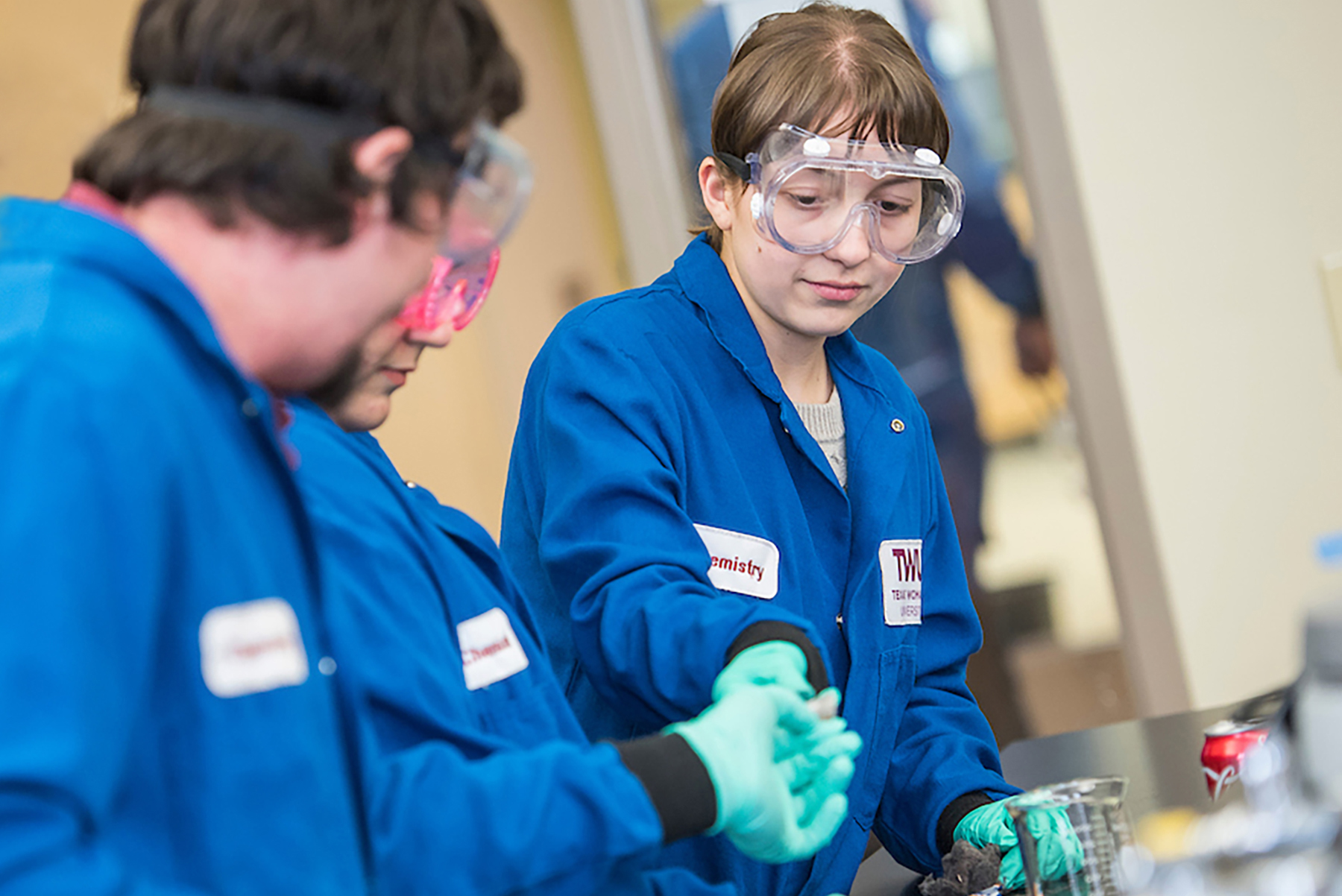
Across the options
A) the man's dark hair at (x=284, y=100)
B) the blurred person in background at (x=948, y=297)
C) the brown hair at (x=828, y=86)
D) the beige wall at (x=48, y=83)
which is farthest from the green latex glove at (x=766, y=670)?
the beige wall at (x=48, y=83)

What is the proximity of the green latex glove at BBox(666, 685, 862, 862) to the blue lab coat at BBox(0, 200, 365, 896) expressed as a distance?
26cm

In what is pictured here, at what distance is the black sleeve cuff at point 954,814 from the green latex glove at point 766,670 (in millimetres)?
339

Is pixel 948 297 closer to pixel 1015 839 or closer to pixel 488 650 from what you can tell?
pixel 1015 839

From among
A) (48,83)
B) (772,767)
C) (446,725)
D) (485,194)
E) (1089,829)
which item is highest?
(48,83)

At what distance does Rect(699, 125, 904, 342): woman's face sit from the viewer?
4.52 feet

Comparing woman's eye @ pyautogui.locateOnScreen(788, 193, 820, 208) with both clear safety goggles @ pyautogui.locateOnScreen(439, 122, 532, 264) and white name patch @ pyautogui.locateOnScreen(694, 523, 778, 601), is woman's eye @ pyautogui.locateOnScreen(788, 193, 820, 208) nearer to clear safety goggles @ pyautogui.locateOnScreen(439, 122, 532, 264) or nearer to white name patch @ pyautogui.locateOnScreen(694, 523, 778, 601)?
white name patch @ pyautogui.locateOnScreen(694, 523, 778, 601)

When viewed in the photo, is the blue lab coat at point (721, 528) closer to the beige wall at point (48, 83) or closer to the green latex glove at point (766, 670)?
the green latex glove at point (766, 670)

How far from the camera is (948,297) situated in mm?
3221

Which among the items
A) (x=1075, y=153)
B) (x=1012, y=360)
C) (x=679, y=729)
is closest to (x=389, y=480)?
(x=679, y=729)

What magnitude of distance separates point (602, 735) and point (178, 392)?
79cm

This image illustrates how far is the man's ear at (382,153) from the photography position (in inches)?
28.2

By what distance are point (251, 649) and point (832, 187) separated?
2.92ft

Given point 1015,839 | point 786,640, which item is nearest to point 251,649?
point 786,640

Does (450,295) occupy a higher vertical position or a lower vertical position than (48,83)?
lower
